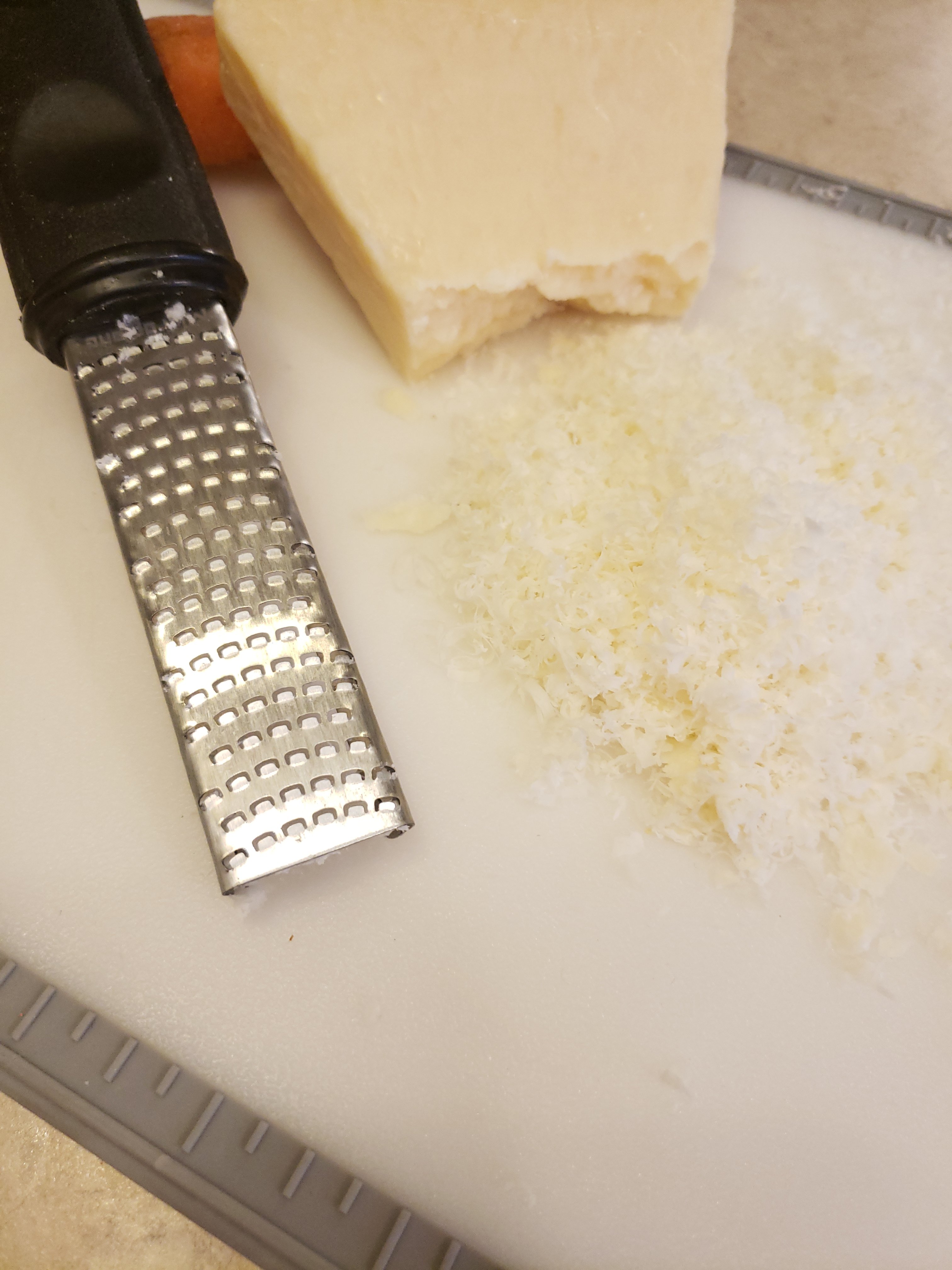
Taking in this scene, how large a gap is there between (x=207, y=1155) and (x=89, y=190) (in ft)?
3.29

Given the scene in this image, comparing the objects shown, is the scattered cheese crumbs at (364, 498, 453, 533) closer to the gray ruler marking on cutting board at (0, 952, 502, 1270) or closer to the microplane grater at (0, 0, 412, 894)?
the microplane grater at (0, 0, 412, 894)

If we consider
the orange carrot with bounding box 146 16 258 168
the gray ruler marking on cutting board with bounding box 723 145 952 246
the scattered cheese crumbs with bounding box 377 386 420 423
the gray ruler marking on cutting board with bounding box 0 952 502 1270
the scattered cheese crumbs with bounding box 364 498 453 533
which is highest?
the orange carrot with bounding box 146 16 258 168

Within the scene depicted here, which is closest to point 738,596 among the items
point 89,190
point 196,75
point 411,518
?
point 411,518

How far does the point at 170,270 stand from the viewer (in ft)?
3.04

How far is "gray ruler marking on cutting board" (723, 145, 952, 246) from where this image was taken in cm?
131

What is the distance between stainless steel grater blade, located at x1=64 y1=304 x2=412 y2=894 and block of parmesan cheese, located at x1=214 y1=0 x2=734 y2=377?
0.27m

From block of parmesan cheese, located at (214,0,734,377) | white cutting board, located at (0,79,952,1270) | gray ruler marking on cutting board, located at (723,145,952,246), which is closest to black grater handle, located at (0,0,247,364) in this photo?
block of parmesan cheese, located at (214,0,734,377)

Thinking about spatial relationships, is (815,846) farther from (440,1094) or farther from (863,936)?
(440,1094)

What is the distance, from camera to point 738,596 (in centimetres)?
88

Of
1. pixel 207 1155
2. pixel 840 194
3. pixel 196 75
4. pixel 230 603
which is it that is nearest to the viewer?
pixel 207 1155

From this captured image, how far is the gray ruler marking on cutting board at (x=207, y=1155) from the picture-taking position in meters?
0.70

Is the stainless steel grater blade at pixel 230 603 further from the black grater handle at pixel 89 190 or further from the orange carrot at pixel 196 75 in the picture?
the orange carrot at pixel 196 75

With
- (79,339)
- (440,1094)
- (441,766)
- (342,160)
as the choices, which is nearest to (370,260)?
(342,160)

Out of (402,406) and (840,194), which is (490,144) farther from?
(840,194)
